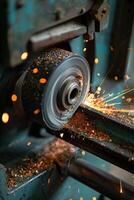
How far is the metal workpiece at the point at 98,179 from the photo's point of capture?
135cm

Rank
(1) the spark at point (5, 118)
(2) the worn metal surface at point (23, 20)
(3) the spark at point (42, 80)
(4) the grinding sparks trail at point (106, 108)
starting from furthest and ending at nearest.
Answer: (4) the grinding sparks trail at point (106, 108) → (1) the spark at point (5, 118) → (3) the spark at point (42, 80) → (2) the worn metal surface at point (23, 20)

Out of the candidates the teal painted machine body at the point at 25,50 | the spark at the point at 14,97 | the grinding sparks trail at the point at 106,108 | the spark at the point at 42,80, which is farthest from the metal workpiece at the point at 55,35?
the grinding sparks trail at the point at 106,108

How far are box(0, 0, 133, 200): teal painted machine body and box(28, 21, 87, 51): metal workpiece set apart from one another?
0.02 meters

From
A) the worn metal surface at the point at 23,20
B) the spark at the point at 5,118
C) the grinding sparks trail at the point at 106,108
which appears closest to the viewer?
the worn metal surface at the point at 23,20

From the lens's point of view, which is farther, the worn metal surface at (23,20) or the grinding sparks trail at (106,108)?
the grinding sparks trail at (106,108)

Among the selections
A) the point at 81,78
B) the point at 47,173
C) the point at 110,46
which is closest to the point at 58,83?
the point at 81,78

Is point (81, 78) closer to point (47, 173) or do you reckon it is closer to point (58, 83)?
point (58, 83)

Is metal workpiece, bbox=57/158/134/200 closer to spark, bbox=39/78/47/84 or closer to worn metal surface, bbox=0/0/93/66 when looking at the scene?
spark, bbox=39/78/47/84

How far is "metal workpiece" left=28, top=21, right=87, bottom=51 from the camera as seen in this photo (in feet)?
3.08

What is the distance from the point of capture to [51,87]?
3.83 feet

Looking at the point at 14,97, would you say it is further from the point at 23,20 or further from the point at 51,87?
the point at 23,20

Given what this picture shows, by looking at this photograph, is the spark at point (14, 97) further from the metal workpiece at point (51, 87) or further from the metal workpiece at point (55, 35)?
the metal workpiece at point (55, 35)

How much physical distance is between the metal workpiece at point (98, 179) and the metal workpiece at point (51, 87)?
0.22 meters

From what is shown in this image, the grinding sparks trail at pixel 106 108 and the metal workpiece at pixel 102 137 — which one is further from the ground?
the grinding sparks trail at pixel 106 108
